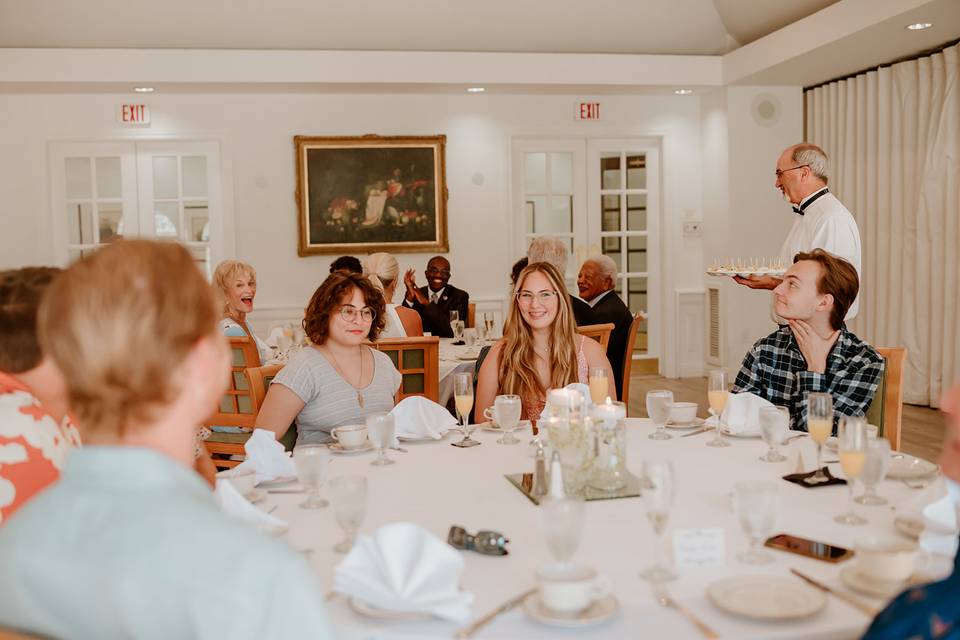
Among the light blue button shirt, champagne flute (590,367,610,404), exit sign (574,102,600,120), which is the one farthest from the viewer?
exit sign (574,102,600,120)

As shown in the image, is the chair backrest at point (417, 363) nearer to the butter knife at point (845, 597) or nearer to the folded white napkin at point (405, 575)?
the folded white napkin at point (405, 575)

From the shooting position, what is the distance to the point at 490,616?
1.46 metres

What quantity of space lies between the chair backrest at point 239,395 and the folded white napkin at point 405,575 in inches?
110

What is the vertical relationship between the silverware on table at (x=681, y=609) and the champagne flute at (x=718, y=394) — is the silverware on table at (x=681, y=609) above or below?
below

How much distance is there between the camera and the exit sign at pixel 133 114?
8.41 m

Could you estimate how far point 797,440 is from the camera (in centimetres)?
271

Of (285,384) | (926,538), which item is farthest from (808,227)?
(926,538)

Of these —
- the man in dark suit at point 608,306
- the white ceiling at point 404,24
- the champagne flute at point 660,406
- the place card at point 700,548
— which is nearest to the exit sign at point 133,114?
the white ceiling at point 404,24

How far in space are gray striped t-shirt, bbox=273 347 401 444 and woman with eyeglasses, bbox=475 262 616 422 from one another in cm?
52

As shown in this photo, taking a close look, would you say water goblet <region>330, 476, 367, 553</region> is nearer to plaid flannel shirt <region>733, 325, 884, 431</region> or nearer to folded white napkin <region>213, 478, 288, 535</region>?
folded white napkin <region>213, 478, 288, 535</region>

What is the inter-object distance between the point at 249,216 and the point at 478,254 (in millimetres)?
2264

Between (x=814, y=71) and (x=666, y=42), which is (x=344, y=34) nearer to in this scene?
(x=666, y=42)

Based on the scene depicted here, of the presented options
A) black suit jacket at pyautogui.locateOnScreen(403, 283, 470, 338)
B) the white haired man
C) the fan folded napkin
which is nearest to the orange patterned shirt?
the fan folded napkin

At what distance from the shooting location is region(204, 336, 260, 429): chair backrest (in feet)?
13.9
